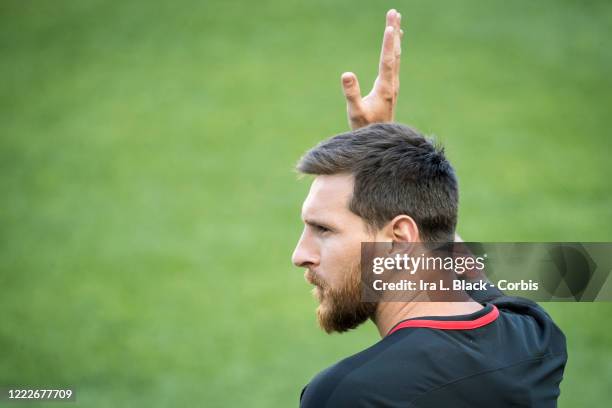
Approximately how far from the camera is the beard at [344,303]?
2439 millimetres

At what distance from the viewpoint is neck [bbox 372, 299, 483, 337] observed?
235 cm

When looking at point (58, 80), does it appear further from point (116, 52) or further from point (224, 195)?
point (224, 195)

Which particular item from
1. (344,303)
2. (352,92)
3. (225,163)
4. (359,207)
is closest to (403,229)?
(359,207)

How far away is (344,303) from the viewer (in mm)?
2449

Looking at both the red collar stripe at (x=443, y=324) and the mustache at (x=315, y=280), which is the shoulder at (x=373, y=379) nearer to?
the red collar stripe at (x=443, y=324)

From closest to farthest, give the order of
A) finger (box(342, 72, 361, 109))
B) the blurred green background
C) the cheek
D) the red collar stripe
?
the red collar stripe < the cheek < finger (box(342, 72, 361, 109)) < the blurred green background

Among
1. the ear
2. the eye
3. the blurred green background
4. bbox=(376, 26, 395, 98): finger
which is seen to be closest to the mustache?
the eye

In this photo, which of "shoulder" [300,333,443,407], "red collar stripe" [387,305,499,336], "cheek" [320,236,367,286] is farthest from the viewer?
"cheek" [320,236,367,286]

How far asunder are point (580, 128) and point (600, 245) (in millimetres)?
10682

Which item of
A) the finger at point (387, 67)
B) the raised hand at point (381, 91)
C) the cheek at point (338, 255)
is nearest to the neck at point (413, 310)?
the cheek at point (338, 255)

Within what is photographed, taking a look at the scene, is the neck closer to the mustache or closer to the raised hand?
the mustache

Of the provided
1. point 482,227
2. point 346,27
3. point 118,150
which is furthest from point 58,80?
point 482,227

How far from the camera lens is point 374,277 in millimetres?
2402

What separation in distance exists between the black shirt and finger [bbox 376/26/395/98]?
0.97m
